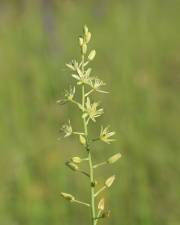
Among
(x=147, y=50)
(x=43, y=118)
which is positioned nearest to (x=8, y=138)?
(x=43, y=118)

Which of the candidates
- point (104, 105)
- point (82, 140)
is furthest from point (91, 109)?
point (104, 105)

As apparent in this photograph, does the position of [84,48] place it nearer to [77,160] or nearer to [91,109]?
[91,109]

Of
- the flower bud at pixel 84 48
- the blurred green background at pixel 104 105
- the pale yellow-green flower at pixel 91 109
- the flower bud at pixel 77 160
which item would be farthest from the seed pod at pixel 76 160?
the blurred green background at pixel 104 105

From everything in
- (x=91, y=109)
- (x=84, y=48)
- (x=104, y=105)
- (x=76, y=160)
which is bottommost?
(x=104, y=105)

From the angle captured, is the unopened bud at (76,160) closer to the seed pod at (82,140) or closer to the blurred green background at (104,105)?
the seed pod at (82,140)

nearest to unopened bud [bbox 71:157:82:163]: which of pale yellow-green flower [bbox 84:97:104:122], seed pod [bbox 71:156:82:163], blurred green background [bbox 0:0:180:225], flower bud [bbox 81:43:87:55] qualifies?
seed pod [bbox 71:156:82:163]

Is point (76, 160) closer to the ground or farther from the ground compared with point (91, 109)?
closer to the ground

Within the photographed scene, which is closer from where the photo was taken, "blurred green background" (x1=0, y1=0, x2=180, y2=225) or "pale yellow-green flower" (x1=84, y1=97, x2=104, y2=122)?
"pale yellow-green flower" (x1=84, y1=97, x2=104, y2=122)

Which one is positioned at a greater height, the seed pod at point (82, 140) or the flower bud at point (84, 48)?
the flower bud at point (84, 48)

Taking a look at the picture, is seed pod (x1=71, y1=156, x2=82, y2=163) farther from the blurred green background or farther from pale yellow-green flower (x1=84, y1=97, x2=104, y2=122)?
the blurred green background
